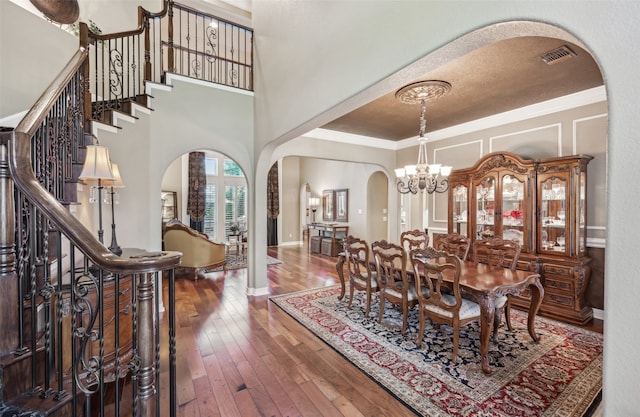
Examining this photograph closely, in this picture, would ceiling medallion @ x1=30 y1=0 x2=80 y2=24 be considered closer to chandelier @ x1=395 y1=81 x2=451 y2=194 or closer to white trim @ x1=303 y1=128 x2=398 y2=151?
white trim @ x1=303 y1=128 x2=398 y2=151

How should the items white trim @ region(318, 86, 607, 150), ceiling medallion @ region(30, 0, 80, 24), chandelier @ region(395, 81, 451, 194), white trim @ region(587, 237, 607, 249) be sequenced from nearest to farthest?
1. ceiling medallion @ region(30, 0, 80, 24)
2. chandelier @ region(395, 81, 451, 194)
3. white trim @ region(587, 237, 607, 249)
4. white trim @ region(318, 86, 607, 150)

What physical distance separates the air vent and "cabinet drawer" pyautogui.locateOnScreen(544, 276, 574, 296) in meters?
2.52

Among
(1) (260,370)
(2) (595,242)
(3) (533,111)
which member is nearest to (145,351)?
(1) (260,370)

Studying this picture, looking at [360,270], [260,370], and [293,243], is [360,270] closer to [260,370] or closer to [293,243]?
[260,370]

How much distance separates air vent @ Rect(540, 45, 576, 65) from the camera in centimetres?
259

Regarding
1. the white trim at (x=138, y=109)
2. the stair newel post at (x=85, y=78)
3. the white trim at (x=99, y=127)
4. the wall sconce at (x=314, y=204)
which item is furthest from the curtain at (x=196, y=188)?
the stair newel post at (x=85, y=78)

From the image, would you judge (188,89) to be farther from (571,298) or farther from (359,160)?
(571,298)

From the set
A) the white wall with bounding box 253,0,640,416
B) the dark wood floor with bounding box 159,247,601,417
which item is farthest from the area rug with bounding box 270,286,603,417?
the white wall with bounding box 253,0,640,416

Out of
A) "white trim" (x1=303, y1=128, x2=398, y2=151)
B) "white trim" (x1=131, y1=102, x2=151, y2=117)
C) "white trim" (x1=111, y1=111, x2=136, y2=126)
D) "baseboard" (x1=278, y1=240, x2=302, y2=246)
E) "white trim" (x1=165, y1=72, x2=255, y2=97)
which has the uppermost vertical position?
"white trim" (x1=165, y1=72, x2=255, y2=97)

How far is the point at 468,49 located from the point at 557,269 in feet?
10.8

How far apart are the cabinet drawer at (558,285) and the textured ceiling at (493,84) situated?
2.38m

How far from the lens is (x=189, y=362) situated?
2541 millimetres

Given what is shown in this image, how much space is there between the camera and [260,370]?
241 cm

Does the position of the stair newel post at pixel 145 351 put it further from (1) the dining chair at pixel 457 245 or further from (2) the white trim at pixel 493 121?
(2) the white trim at pixel 493 121
